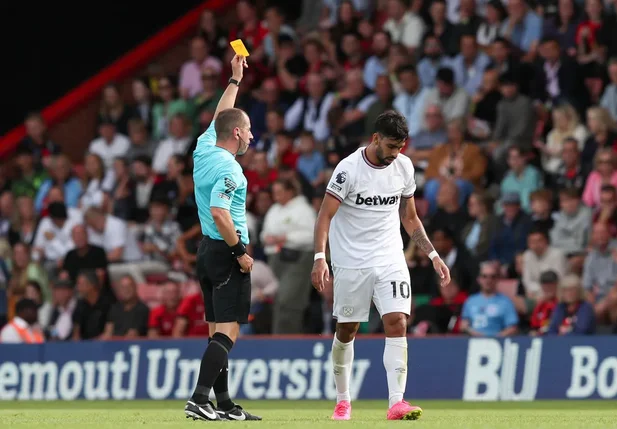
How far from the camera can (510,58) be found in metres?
19.9

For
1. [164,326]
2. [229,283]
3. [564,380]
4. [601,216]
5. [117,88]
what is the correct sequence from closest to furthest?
1. [229,283]
2. [564,380]
3. [601,216]
4. [164,326]
5. [117,88]

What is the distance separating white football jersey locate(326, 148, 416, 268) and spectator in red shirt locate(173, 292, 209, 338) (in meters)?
8.24

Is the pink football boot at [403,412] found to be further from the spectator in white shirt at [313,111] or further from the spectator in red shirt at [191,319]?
the spectator in white shirt at [313,111]

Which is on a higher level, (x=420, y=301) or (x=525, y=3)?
(x=525, y=3)

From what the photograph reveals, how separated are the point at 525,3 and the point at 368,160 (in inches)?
415

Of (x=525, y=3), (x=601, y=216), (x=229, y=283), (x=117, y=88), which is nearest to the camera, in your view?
(x=229, y=283)

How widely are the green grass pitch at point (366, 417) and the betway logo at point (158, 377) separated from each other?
0.67 metres

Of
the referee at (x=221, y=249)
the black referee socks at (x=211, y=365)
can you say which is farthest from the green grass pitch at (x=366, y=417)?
the referee at (x=221, y=249)

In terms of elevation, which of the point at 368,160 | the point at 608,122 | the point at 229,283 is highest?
the point at 608,122

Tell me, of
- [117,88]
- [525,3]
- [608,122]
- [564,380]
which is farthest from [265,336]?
[117,88]

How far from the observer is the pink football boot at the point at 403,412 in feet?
34.0

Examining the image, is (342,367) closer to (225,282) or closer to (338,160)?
(225,282)

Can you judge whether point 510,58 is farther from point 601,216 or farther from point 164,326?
point 164,326

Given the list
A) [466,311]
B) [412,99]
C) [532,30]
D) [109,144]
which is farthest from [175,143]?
[466,311]
